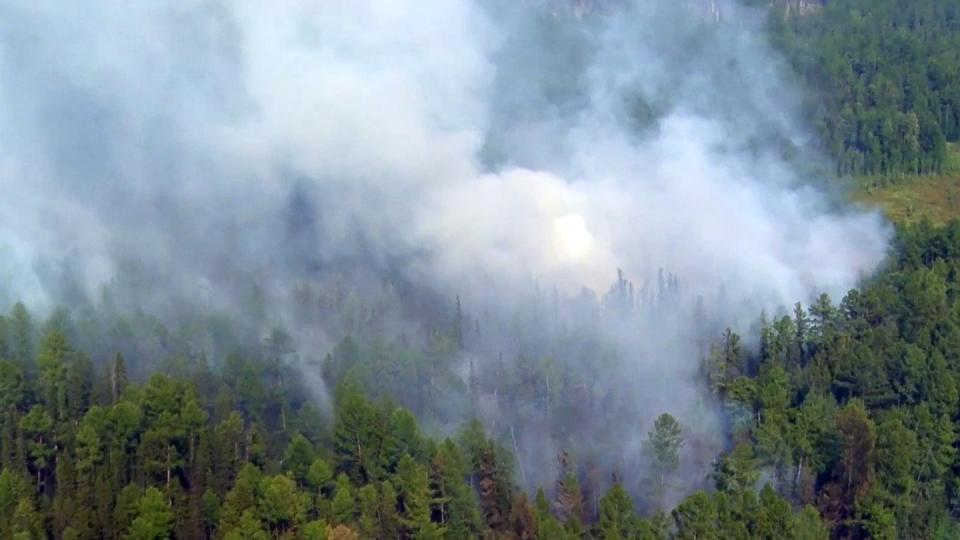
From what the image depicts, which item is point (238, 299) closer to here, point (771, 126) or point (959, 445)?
point (959, 445)

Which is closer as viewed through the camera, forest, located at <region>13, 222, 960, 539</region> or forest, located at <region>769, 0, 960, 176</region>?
forest, located at <region>13, 222, 960, 539</region>

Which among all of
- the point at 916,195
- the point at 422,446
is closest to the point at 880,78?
the point at 916,195

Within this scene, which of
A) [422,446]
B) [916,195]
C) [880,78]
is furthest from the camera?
[880,78]

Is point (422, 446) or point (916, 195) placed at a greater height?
point (916, 195)

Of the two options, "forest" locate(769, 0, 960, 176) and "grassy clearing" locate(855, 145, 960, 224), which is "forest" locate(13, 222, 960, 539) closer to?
"grassy clearing" locate(855, 145, 960, 224)

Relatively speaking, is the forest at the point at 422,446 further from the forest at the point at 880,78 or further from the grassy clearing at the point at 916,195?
the forest at the point at 880,78

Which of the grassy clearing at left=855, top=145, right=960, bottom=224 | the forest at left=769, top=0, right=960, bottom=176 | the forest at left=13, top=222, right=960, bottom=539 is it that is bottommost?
the forest at left=13, top=222, right=960, bottom=539

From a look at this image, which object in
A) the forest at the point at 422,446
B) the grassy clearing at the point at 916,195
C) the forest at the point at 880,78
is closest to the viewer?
the forest at the point at 422,446

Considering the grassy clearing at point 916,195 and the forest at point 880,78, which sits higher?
the forest at point 880,78

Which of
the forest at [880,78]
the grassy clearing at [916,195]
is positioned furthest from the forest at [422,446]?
the forest at [880,78]

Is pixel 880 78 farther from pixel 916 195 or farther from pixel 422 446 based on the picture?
pixel 422 446

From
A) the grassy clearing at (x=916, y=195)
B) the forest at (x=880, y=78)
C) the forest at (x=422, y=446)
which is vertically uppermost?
the forest at (x=880, y=78)

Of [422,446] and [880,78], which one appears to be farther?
[880,78]

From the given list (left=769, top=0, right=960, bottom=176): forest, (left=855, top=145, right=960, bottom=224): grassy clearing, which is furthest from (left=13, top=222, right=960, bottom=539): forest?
(left=769, top=0, right=960, bottom=176): forest
